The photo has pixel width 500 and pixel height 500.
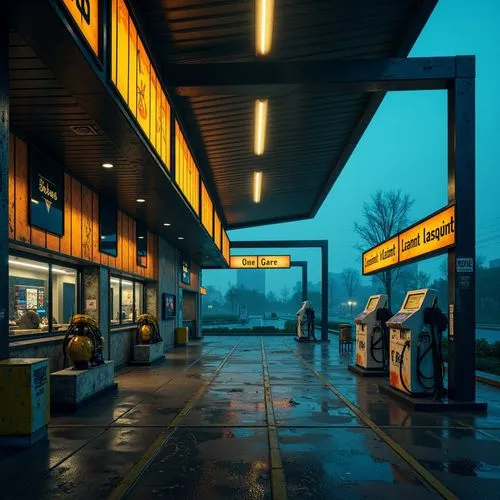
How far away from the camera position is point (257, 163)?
18297 millimetres

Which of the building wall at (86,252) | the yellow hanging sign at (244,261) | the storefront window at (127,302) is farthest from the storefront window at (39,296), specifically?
the yellow hanging sign at (244,261)

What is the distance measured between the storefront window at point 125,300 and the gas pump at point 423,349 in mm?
8818

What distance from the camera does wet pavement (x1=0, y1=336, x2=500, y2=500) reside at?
551 centimetres

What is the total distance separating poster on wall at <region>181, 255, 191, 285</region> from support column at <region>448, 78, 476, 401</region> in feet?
58.7

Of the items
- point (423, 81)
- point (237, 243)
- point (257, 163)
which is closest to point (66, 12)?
point (423, 81)

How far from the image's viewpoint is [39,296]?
1129 centimetres

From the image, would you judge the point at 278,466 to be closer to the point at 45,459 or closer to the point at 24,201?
the point at 45,459

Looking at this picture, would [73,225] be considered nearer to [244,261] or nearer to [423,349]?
[423,349]

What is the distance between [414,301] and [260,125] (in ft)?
19.4

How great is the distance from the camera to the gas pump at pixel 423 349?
410 inches

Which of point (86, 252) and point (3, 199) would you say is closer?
point (3, 199)

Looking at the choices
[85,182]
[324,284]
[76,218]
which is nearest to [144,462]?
[76,218]

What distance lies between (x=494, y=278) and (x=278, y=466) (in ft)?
254

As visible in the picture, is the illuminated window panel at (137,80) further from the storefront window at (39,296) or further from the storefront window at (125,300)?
the storefront window at (125,300)
